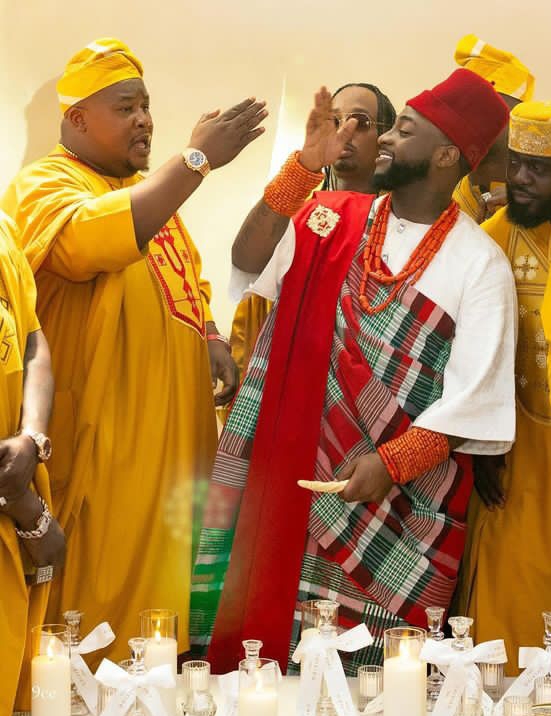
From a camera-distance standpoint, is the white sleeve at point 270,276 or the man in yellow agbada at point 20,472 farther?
the white sleeve at point 270,276

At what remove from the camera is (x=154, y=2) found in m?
4.61

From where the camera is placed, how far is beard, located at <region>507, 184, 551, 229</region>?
3.37 m

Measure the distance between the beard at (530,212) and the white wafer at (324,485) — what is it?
93 cm

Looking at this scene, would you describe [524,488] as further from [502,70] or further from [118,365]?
[502,70]

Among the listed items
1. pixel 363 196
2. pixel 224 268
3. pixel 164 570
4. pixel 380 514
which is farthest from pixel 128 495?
pixel 224 268

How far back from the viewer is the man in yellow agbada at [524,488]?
329 cm

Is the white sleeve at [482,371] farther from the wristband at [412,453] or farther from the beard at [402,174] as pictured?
the beard at [402,174]

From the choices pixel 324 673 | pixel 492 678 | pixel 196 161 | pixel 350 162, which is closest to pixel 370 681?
pixel 324 673

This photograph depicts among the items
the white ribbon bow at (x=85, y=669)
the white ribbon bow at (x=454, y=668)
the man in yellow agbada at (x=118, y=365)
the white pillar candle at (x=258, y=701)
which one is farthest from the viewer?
the man in yellow agbada at (x=118, y=365)

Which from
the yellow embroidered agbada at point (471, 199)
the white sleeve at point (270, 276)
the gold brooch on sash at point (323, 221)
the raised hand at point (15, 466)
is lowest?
the raised hand at point (15, 466)

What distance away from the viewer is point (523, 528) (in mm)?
3287

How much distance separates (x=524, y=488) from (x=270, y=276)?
2.93ft

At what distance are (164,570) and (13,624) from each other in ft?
2.50

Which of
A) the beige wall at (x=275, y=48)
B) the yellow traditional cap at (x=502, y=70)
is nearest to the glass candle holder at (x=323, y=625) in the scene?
the yellow traditional cap at (x=502, y=70)
